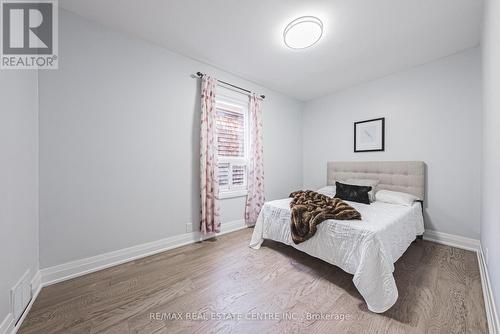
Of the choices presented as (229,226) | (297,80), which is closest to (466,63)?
(297,80)

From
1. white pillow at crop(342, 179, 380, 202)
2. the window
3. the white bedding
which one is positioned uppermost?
the window

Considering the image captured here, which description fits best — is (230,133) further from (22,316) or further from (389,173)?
(22,316)

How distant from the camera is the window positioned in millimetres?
3117

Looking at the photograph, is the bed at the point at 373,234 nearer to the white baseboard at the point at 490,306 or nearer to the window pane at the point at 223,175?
the white baseboard at the point at 490,306

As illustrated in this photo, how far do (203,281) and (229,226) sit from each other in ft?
4.26

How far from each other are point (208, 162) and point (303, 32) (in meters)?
1.92

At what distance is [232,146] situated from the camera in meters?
3.27

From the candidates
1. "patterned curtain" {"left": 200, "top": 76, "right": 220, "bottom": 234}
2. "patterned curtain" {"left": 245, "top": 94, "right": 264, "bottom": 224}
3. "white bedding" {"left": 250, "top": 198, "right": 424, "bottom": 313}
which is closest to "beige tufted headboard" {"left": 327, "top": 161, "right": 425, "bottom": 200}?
"white bedding" {"left": 250, "top": 198, "right": 424, "bottom": 313}

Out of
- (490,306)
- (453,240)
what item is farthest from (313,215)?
(453,240)

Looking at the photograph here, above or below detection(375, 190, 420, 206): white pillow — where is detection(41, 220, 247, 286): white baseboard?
below

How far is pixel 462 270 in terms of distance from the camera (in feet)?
6.44

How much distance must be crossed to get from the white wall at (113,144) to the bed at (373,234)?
4.06 ft

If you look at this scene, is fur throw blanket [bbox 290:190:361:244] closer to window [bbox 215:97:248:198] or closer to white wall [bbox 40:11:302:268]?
window [bbox 215:97:248:198]

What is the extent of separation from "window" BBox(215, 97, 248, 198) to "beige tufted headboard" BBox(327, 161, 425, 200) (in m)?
1.80
